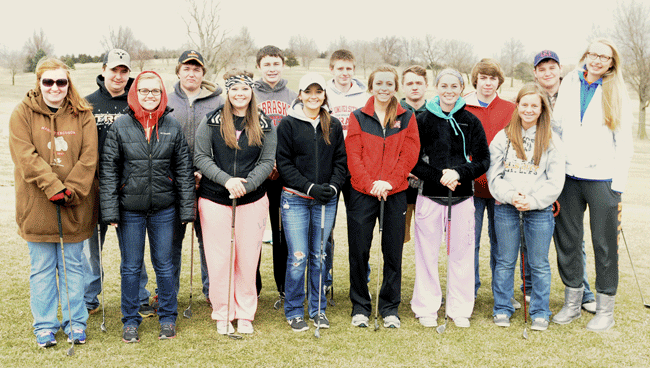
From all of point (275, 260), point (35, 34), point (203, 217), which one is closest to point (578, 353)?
point (275, 260)

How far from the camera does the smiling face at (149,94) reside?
383 cm

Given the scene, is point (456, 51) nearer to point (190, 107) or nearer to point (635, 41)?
point (635, 41)

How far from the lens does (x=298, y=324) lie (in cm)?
419

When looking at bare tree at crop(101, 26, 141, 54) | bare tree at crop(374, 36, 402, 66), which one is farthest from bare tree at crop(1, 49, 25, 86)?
bare tree at crop(374, 36, 402, 66)

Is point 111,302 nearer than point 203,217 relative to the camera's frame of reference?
No

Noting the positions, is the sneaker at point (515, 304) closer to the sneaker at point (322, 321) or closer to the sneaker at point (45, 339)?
the sneaker at point (322, 321)

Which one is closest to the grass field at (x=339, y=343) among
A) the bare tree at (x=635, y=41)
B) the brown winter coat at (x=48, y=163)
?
the brown winter coat at (x=48, y=163)

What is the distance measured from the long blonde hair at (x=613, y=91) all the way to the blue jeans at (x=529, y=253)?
0.82 metres

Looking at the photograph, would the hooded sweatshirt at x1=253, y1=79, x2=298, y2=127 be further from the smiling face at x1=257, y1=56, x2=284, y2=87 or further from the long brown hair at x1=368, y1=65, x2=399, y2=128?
the long brown hair at x1=368, y1=65, x2=399, y2=128

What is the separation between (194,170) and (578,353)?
3.21 meters

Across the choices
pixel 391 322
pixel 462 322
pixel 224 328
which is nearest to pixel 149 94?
pixel 224 328

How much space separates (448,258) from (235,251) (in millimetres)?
1722

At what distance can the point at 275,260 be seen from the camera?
495cm

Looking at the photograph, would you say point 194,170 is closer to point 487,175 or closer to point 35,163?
point 35,163
